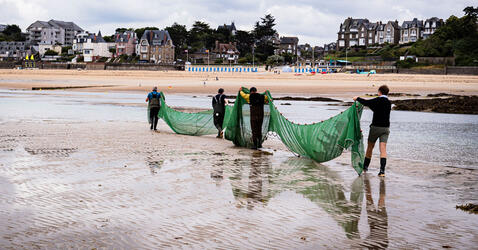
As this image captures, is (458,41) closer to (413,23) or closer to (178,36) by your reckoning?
(413,23)

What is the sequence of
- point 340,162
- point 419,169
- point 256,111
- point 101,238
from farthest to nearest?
point 256,111
point 340,162
point 419,169
point 101,238

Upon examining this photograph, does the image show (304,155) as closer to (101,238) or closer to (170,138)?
(170,138)

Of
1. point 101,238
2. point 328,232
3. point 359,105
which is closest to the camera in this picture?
point 101,238

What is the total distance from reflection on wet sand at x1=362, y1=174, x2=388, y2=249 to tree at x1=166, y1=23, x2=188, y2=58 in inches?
5620

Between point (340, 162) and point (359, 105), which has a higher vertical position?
point (359, 105)

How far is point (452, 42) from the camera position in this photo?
94500mm

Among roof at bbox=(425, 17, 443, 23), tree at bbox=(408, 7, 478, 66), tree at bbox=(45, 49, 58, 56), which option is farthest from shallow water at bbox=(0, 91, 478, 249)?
tree at bbox=(45, 49, 58, 56)

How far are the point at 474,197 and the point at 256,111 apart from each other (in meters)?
6.10

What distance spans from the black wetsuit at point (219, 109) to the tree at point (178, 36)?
442ft

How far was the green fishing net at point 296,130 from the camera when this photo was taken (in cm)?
990

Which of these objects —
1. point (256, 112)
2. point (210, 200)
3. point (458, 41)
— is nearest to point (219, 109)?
point (256, 112)

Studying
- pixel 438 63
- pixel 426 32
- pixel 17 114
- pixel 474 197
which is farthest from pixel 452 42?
pixel 474 197

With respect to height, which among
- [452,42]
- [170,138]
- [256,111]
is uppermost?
[452,42]

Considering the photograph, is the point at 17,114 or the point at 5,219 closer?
the point at 5,219
